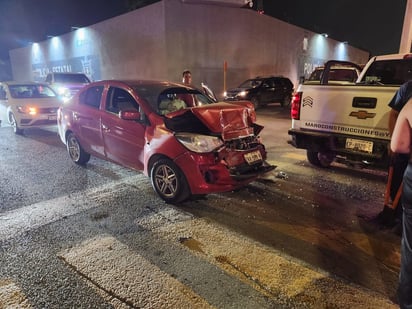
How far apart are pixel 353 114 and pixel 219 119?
84.7 inches

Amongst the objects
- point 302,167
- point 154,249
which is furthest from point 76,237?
point 302,167

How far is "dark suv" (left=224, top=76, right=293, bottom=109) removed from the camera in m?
16.1

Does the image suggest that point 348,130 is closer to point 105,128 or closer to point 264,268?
point 264,268

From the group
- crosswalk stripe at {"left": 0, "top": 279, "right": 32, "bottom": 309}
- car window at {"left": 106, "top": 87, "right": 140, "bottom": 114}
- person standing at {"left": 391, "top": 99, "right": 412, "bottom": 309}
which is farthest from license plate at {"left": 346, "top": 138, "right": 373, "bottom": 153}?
crosswalk stripe at {"left": 0, "top": 279, "right": 32, "bottom": 309}

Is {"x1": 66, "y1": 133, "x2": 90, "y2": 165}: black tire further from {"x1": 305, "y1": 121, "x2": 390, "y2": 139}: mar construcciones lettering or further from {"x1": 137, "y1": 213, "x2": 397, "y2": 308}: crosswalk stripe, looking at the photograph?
{"x1": 305, "y1": 121, "x2": 390, "y2": 139}: mar construcciones lettering

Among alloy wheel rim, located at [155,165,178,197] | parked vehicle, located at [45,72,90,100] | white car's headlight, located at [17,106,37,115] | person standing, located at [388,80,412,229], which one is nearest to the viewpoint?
Result: person standing, located at [388,80,412,229]

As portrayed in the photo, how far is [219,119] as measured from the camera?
4230 millimetres

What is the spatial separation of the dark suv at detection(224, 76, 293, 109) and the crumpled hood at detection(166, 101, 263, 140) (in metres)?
11.6

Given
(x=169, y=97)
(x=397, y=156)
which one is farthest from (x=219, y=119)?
(x=397, y=156)

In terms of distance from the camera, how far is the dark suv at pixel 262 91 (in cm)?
1608

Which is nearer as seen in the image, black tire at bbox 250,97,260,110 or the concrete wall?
black tire at bbox 250,97,260,110

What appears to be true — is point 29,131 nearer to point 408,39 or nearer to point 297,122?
point 297,122

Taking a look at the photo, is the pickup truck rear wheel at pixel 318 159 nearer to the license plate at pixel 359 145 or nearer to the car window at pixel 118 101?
the license plate at pixel 359 145

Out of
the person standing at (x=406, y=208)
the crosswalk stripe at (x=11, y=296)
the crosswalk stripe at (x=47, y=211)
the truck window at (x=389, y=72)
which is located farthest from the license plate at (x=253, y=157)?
the crosswalk stripe at (x=11, y=296)
